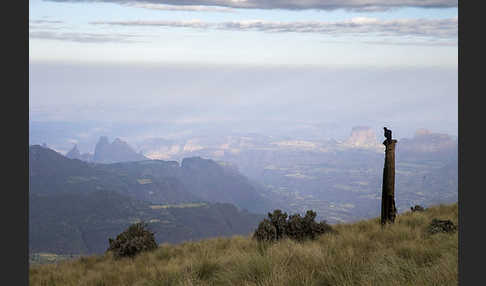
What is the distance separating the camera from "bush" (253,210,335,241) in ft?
50.5

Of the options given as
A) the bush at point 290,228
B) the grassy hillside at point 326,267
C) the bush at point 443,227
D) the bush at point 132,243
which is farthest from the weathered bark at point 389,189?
the bush at point 132,243

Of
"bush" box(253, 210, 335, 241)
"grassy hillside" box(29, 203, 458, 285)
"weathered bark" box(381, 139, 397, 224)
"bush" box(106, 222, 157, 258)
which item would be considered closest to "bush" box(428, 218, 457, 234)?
"grassy hillside" box(29, 203, 458, 285)

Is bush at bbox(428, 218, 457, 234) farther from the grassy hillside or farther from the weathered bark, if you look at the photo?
the weathered bark

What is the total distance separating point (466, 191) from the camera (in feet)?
9.49

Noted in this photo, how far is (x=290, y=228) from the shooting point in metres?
15.7

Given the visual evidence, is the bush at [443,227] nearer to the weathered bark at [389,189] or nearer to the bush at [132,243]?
the weathered bark at [389,189]

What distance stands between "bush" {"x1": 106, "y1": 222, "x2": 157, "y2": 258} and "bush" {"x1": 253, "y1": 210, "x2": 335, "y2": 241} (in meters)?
4.78

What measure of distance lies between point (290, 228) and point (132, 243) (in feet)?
20.9

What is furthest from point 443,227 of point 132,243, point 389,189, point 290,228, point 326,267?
point 132,243

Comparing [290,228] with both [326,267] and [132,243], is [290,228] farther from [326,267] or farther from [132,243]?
[326,267]

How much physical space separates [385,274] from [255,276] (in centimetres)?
253

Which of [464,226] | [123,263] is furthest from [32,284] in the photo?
[464,226]

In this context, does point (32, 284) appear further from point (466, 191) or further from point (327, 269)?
point (466, 191)

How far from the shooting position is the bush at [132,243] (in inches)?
681
